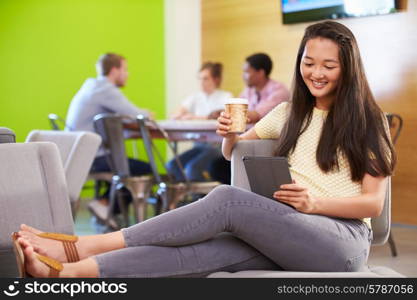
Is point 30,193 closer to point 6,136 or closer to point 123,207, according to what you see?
point 6,136

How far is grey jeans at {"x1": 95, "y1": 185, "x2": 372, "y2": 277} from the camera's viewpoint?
6.31 feet

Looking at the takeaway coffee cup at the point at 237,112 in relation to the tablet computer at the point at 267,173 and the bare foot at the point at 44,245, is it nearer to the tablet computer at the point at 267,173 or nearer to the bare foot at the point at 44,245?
the tablet computer at the point at 267,173

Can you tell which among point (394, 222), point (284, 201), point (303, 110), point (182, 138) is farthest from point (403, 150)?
point (284, 201)

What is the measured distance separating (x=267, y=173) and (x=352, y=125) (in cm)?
34

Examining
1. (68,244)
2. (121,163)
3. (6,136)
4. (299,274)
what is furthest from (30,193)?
(121,163)

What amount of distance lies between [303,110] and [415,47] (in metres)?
2.76

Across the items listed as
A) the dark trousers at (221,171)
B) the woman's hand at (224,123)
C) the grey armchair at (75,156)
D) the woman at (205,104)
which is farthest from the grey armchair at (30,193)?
the woman at (205,104)

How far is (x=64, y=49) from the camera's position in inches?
252

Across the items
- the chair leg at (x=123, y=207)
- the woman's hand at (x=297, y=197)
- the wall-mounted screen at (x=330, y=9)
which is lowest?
the chair leg at (x=123, y=207)

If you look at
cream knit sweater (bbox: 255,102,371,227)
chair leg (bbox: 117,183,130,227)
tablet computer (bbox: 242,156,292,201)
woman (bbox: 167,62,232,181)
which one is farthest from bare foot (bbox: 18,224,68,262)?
woman (bbox: 167,62,232,181)

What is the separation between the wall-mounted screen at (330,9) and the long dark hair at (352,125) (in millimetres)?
2864

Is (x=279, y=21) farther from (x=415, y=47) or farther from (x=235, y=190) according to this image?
(x=235, y=190)

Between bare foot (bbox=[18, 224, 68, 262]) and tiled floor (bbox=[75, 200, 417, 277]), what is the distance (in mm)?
1921

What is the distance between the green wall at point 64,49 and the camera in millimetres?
6094
